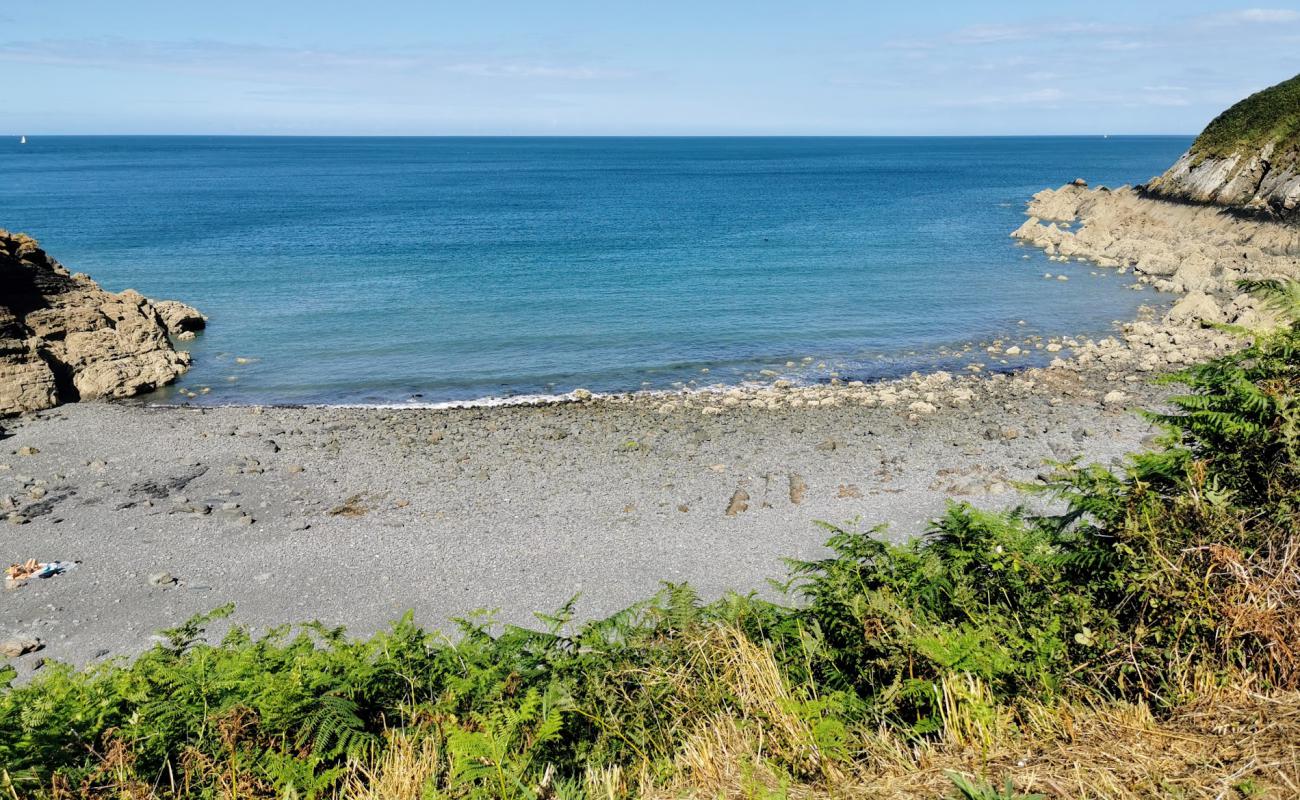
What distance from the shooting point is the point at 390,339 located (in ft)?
107

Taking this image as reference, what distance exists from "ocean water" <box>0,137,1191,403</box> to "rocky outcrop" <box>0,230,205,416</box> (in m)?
1.24

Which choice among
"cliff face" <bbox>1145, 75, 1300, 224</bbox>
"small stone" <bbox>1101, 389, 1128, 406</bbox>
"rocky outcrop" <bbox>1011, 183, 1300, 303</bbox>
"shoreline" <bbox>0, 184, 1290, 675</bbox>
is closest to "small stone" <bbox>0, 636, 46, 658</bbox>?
"shoreline" <bbox>0, 184, 1290, 675</bbox>

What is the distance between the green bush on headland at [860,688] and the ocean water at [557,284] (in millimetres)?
19999

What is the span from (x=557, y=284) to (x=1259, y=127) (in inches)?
1764

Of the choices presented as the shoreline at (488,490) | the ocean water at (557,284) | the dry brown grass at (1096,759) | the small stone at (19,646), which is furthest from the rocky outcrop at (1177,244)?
the small stone at (19,646)

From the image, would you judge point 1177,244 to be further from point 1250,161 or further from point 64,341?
point 64,341

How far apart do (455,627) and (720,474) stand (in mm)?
7413

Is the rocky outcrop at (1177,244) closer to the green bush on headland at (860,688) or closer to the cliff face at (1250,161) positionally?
the cliff face at (1250,161)

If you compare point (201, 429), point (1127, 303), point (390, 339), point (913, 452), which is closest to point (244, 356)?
point (390, 339)

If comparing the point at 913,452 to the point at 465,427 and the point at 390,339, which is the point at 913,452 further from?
the point at 390,339

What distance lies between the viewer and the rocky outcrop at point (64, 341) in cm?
2348

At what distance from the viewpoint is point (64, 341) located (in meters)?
26.1

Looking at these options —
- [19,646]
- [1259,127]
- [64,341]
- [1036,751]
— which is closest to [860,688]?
[1036,751]

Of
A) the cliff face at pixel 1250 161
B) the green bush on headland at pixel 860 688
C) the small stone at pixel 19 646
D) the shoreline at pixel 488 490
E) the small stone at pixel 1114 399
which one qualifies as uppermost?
the cliff face at pixel 1250 161
